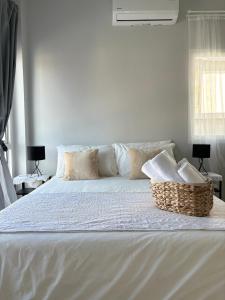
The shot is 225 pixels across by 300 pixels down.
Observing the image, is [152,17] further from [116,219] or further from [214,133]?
[116,219]

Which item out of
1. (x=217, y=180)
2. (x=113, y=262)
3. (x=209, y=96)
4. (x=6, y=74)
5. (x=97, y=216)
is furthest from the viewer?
(x=209, y=96)

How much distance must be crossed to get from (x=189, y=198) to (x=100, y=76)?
2455 mm

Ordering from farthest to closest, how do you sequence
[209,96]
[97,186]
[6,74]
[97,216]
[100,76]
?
[100,76], [209,96], [6,74], [97,186], [97,216]

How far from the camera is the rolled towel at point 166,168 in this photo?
209cm

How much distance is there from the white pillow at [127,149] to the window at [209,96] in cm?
45

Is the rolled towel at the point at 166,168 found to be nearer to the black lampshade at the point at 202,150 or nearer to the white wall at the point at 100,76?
the black lampshade at the point at 202,150

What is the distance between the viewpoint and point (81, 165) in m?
3.42

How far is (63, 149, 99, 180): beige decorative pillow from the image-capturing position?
340 centimetres

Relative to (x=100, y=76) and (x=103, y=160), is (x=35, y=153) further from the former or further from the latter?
(x=100, y=76)

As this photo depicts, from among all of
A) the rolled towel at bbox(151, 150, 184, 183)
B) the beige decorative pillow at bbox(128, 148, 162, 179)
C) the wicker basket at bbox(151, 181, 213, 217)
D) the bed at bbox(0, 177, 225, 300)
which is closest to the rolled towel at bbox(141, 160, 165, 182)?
the rolled towel at bbox(151, 150, 184, 183)

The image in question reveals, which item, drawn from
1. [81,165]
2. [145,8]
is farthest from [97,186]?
[145,8]

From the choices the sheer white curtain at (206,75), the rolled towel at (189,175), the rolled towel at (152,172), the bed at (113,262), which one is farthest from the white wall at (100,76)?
the bed at (113,262)

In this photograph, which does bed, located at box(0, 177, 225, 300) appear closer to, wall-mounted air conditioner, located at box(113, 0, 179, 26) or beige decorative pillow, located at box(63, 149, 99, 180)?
beige decorative pillow, located at box(63, 149, 99, 180)

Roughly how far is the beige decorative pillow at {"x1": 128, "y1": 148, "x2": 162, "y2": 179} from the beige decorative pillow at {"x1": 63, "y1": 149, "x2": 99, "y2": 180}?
39 cm
